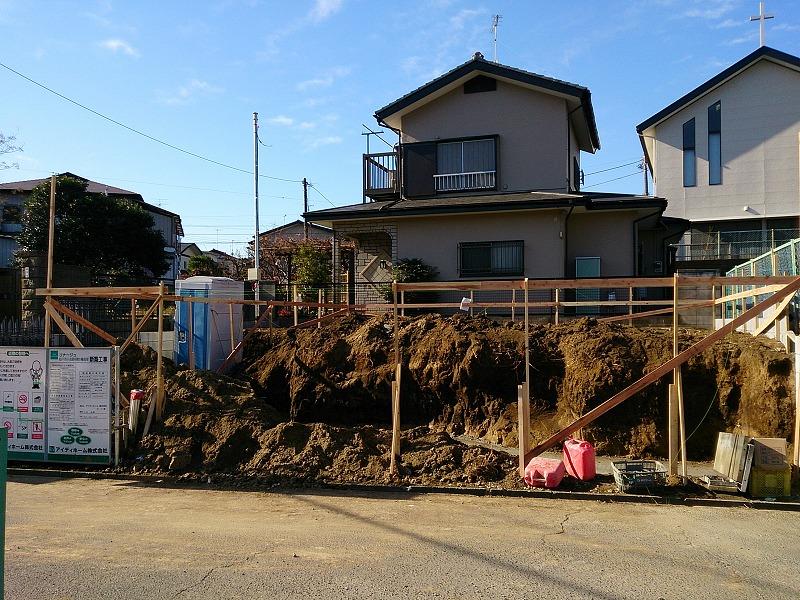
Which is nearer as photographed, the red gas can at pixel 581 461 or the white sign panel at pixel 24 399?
the red gas can at pixel 581 461

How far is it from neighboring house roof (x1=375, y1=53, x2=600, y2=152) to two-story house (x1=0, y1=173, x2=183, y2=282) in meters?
17.9

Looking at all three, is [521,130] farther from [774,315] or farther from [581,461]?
[581,461]

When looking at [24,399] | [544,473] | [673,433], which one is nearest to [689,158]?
[673,433]

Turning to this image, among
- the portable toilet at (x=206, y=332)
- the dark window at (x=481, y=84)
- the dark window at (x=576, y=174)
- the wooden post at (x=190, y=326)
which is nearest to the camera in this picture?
the wooden post at (x=190, y=326)

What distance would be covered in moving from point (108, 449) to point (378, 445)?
4383 millimetres

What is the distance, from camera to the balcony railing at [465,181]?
70.9 ft

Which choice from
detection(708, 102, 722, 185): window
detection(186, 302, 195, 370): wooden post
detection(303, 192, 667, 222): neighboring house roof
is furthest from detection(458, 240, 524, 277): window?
detection(708, 102, 722, 185): window

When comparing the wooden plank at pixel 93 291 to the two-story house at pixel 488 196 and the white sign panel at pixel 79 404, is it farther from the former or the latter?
the two-story house at pixel 488 196

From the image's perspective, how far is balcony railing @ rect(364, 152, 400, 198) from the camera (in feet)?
75.9

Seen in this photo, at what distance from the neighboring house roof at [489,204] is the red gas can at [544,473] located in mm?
11639

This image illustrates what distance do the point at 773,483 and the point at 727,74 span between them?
29.2 meters

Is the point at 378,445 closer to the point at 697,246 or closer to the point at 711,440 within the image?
the point at 711,440

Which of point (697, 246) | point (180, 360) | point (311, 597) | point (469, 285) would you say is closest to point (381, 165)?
point (180, 360)

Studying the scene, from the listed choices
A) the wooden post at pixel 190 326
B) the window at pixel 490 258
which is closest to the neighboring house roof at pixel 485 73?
the window at pixel 490 258
